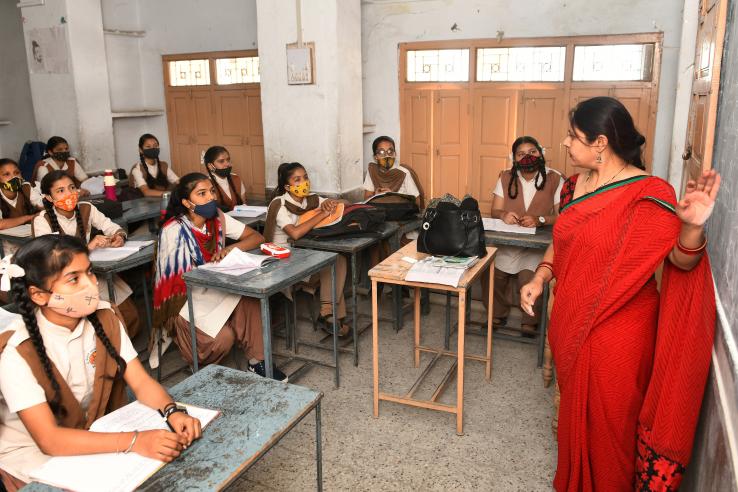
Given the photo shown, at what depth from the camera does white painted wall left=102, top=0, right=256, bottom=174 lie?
262 inches

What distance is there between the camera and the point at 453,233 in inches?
122

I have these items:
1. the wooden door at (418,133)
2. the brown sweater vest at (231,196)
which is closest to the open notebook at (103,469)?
the brown sweater vest at (231,196)

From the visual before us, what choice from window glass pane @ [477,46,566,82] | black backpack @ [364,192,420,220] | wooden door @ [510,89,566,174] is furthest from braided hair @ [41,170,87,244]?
wooden door @ [510,89,566,174]

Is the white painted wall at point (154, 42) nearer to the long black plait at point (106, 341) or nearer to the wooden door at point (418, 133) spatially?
the wooden door at point (418, 133)

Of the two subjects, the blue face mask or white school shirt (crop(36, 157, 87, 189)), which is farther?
white school shirt (crop(36, 157, 87, 189))

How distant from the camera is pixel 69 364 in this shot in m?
1.93

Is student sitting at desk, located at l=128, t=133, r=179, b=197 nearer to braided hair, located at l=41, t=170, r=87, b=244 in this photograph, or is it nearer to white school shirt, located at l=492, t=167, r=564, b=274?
braided hair, located at l=41, t=170, r=87, b=244

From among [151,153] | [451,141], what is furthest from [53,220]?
[451,141]

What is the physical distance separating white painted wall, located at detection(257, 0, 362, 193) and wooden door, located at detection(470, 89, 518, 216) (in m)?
1.17

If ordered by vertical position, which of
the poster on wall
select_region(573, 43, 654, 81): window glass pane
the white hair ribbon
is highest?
the poster on wall

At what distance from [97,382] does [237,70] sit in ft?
18.1

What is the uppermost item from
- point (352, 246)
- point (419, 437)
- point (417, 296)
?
point (352, 246)

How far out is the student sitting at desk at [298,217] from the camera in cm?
405

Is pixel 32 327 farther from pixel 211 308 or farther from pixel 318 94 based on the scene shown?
pixel 318 94
